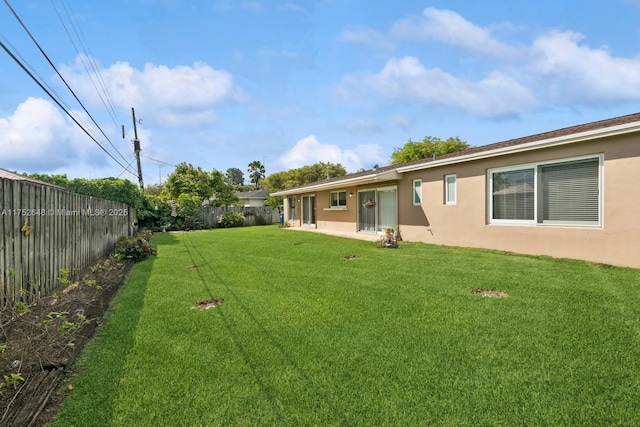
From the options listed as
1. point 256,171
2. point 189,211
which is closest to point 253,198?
point 189,211

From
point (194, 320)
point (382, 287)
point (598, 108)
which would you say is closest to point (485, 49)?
point (598, 108)

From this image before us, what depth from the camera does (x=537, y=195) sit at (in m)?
8.41

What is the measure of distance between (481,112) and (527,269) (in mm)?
19186

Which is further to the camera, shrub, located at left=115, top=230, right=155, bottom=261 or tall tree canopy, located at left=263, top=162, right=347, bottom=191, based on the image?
tall tree canopy, located at left=263, top=162, right=347, bottom=191

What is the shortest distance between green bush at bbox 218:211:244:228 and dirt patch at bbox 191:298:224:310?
69.7 feet

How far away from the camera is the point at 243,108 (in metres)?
15.7

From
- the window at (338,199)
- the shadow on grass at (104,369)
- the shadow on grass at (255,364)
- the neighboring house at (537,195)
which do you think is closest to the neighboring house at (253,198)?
the window at (338,199)

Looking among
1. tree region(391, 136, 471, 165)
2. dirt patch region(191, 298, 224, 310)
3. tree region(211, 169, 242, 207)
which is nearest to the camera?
dirt patch region(191, 298, 224, 310)

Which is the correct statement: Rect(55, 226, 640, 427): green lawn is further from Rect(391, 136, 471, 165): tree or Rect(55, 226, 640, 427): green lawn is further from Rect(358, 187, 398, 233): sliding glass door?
Rect(391, 136, 471, 165): tree

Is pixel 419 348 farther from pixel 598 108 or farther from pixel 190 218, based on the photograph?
pixel 190 218

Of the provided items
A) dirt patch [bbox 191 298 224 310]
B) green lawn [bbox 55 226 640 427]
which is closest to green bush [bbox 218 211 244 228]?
green lawn [bbox 55 226 640 427]

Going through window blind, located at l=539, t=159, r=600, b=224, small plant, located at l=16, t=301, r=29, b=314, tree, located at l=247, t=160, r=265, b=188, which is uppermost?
tree, located at l=247, t=160, r=265, b=188

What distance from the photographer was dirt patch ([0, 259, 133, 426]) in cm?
256

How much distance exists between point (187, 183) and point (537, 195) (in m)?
31.4
